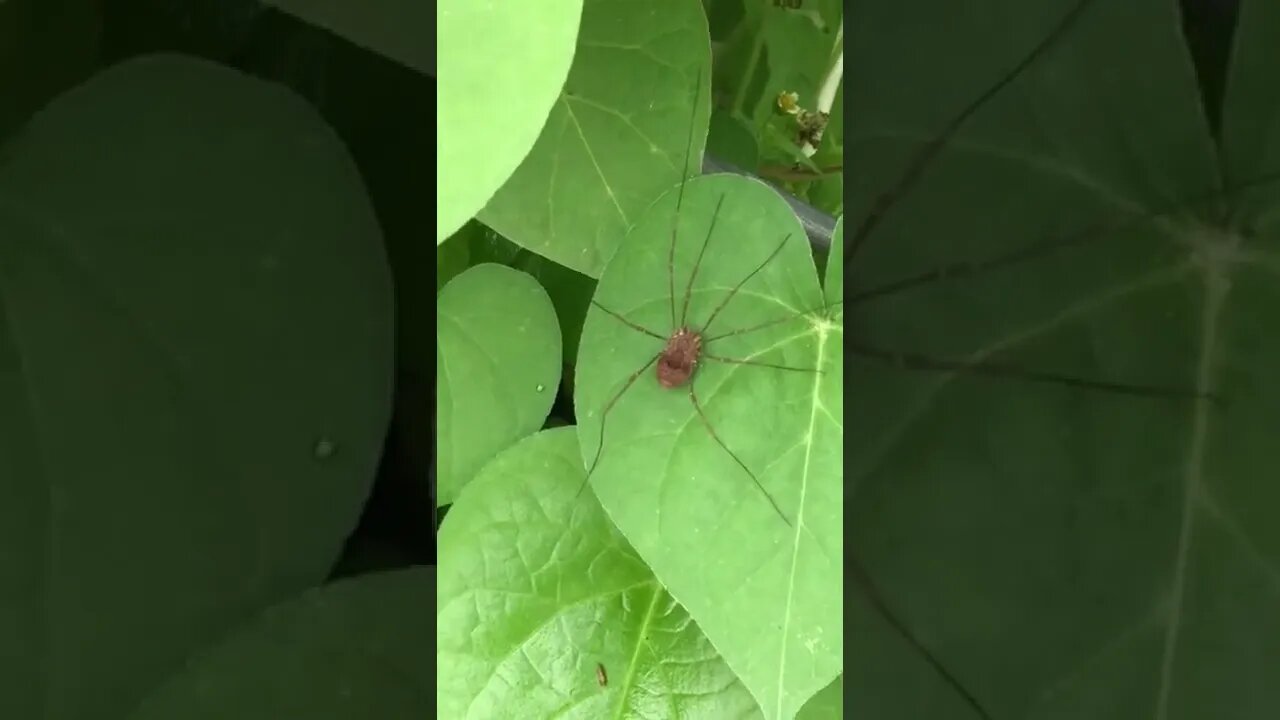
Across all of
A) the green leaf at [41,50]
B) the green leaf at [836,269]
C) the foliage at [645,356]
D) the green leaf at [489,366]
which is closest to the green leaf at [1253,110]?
the foliage at [645,356]

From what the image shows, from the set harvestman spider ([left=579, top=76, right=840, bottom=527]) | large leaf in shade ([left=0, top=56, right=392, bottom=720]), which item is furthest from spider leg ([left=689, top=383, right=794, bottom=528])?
large leaf in shade ([left=0, top=56, right=392, bottom=720])

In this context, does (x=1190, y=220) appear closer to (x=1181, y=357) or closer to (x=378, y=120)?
(x=1181, y=357)

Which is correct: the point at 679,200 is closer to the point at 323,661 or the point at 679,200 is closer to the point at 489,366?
the point at 489,366

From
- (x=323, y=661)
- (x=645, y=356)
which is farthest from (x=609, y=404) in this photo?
(x=323, y=661)

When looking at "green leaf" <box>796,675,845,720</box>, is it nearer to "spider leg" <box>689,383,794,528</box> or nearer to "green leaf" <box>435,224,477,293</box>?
"spider leg" <box>689,383,794,528</box>

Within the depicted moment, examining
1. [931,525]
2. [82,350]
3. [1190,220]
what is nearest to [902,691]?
[931,525]
